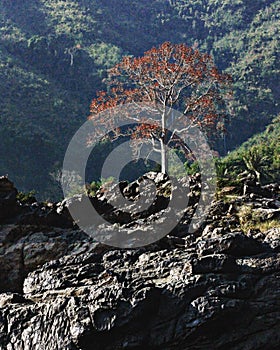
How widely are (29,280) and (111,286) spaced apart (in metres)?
2.39

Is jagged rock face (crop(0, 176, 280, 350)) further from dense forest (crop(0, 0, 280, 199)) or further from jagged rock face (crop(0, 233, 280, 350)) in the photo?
dense forest (crop(0, 0, 280, 199))

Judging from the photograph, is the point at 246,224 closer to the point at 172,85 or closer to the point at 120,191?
the point at 120,191

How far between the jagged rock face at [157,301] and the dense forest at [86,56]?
3293 cm

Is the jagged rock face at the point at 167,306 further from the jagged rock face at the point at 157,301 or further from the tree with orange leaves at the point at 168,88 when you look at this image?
the tree with orange leaves at the point at 168,88

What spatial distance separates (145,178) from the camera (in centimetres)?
1784

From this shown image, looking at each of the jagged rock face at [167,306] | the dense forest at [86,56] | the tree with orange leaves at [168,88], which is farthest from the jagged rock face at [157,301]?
the dense forest at [86,56]

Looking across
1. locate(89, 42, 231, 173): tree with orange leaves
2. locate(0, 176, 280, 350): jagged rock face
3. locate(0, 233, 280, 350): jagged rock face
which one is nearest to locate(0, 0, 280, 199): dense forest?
locate(89, 42, 231, 173): tree with orange leaves

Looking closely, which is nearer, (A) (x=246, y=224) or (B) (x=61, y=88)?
(A) (x=246, y=224)

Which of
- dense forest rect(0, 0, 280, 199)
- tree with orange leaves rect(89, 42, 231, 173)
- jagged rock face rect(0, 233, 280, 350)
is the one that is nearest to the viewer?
jagged rock face rect(0, 233, 280, 350)

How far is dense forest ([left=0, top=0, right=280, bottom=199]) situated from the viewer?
58531 mm

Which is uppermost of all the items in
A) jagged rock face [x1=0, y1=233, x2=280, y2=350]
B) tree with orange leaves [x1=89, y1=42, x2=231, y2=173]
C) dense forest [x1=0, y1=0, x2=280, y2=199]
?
dense forest [x1=0, y1=0, x2=280, y2=199]

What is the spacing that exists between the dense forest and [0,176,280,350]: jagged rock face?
32931mm

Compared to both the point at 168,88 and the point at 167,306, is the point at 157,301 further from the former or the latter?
the point at 168,88

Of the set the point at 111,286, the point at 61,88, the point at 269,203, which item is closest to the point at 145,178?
the point at 269,203
